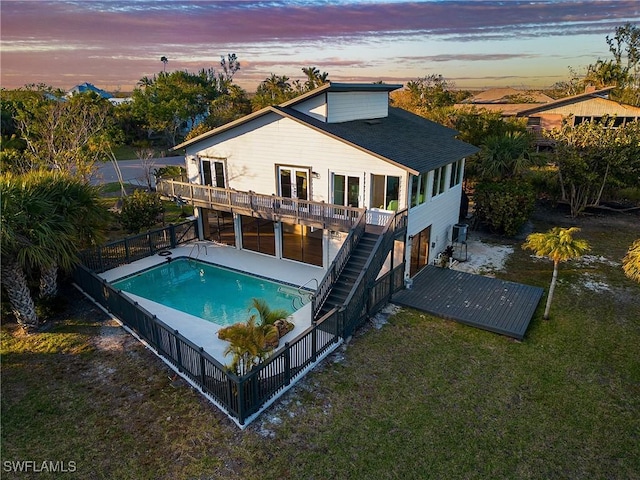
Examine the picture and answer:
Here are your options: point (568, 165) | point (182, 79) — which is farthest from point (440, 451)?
point (182, 79)

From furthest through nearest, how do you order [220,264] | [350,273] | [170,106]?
[170,106], [220,264], [350,273]

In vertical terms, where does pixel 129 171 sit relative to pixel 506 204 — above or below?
below

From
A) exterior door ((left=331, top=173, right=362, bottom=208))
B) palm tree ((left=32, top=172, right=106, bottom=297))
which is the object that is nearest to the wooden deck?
exterior door ((left=331, top=173, right=362, bottom=208))

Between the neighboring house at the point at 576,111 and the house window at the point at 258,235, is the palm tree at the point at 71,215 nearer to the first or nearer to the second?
the house window at the point at 258,235

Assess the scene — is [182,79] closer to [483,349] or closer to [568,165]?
[568,165]

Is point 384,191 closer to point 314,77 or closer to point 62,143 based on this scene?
point 62,143

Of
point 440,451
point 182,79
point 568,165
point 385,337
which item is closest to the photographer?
point 440,451

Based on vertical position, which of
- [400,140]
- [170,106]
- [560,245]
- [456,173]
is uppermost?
[400,140]

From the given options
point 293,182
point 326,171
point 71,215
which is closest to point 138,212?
point 71,215
